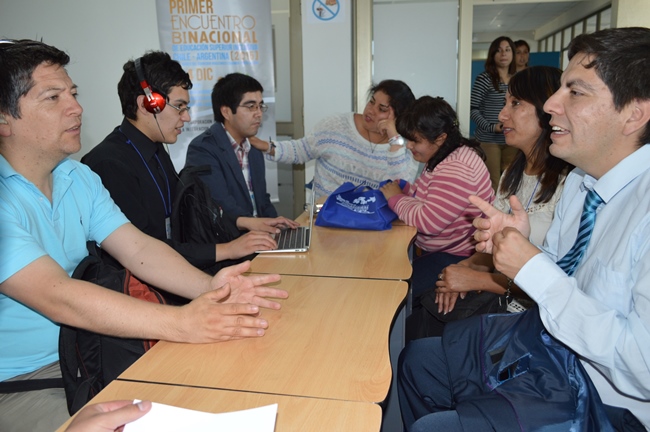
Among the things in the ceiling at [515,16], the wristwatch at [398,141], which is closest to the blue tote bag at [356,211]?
the wristwatch at [398,141]

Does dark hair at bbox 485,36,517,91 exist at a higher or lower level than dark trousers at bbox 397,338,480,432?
higher

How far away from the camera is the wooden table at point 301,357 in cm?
115

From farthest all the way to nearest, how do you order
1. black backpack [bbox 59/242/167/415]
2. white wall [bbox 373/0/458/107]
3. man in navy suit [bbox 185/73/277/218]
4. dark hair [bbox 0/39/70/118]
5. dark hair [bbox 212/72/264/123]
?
1. white wall [bbox 373/0/458/107]
2. dark hair [bbox 212/72/264/123]
3. man in navy suit [bbox 185/73/277/218]
4. dark hair [bbox 0/39/70/118]
5. black backpack [bbox 59/242/167/415]

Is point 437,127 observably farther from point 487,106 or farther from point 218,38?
point 218,38

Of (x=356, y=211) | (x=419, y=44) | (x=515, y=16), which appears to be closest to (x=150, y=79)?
(x=356, y=211)

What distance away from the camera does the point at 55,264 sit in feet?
4.34

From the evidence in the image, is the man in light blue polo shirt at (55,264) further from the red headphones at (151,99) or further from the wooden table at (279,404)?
the red headphones at (151,99)

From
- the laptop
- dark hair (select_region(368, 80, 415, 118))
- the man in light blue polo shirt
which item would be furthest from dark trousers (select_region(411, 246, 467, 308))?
the man in light blue polo shirt

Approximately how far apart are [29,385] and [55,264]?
0.35 metres

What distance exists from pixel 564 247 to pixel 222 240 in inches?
59.4

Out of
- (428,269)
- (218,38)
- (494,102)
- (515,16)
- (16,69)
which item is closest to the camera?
(16,69)

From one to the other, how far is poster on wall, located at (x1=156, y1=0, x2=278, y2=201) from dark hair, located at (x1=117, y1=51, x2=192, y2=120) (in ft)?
6.99

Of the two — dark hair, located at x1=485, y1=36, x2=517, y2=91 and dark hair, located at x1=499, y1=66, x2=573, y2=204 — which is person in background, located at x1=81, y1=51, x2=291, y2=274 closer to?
dark hair, located at x1=499, y1=66, x2=573, y2=204

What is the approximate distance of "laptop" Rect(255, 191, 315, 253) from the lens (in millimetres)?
2234
